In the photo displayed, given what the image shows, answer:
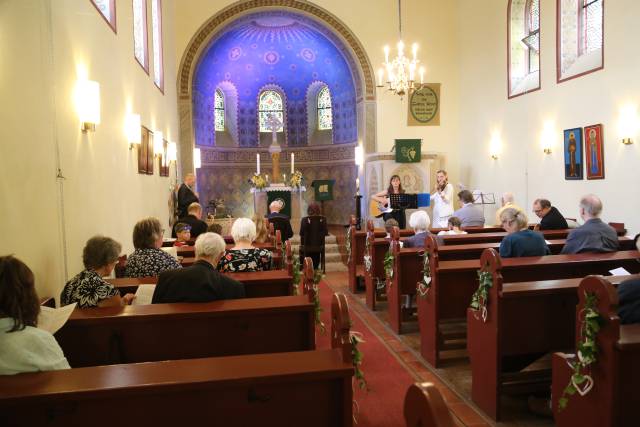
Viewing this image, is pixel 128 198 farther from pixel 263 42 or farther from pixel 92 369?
pixel 263 42

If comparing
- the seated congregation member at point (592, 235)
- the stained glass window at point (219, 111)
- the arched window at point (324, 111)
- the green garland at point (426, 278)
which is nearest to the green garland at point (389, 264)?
the green garland at point (426, 278)

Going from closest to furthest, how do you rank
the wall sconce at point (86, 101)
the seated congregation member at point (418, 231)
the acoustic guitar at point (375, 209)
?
the wall sconce at point (86, 101) < the seated congregation member at point (418, 231) < the acoustic guitar at point (375, 209)

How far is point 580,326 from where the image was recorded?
2.68 meters

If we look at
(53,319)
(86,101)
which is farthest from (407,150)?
(53,319)

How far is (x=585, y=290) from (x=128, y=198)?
5541 millimetres

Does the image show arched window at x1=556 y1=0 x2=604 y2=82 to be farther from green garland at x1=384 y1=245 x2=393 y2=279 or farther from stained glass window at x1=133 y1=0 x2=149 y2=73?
stained glass window at x1=133 y1=0 x2=149 y2=73

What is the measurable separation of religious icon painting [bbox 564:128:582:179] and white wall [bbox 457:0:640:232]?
0.16 meters

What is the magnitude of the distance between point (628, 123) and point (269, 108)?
38.5ft

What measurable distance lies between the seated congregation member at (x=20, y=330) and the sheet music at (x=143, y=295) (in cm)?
134

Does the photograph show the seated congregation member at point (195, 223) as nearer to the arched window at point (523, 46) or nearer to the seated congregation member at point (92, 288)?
the seated congregation member at point (92, 288)

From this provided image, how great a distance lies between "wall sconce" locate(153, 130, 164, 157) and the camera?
8906mm

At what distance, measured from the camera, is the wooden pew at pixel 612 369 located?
241 cm

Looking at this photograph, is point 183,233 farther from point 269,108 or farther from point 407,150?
point 269,108

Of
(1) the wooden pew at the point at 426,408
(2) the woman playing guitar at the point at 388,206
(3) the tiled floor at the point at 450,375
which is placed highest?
(2) the woman playing guitar at the point at 388,206
